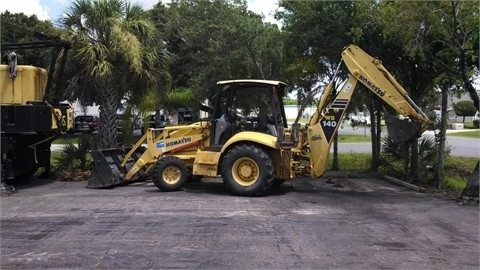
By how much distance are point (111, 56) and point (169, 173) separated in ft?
15.2

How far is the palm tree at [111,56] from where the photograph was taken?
14883mm

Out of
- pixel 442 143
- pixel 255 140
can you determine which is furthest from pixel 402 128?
pixel 255 140

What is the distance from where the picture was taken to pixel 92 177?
13.0 m

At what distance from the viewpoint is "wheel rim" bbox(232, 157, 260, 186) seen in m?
11.6

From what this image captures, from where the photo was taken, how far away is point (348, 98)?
39.3 ft

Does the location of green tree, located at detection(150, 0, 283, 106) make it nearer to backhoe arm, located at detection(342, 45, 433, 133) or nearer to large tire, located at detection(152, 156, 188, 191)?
backhoe arm, located at detection(342, 45, 433, 133)

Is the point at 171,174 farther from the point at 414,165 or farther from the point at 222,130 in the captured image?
the point at 414,165

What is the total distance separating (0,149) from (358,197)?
27.3 feet

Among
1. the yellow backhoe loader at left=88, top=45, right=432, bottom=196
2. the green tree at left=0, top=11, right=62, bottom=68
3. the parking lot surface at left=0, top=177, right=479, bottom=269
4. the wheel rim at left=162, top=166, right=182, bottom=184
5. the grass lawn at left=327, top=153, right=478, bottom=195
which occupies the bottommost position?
the parking lot surface at left=0, top=177, right=479, bottom=269

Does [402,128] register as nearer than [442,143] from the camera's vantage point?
Yes

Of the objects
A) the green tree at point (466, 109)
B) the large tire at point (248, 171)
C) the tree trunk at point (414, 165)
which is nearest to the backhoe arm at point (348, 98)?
the large tire at point (248, 171)

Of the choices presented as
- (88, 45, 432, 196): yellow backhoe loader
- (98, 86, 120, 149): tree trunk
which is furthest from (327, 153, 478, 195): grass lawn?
(98, 86, 120, 149): tree trunk

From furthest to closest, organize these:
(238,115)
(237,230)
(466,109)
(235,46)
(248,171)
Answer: (466,109) < (235,46) < (238,115) < (248,171) < (237,230)

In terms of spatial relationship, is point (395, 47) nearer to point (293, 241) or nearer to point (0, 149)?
point (293, 241)
